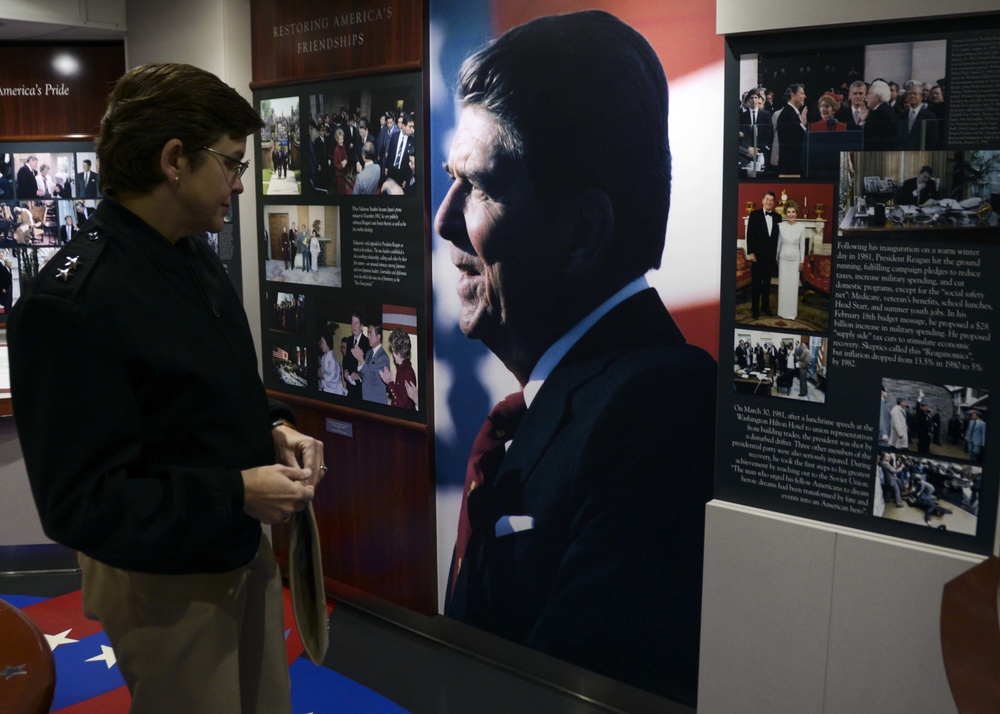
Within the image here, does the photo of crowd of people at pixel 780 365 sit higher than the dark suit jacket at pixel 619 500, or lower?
higher

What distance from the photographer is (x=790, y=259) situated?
2.38 meters

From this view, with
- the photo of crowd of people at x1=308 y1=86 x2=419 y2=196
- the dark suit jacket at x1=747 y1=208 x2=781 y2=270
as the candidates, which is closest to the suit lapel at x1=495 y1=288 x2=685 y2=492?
the dark suit jacket at x1=747 y1=208 x2=781 y2=270

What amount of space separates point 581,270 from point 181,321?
1614mm

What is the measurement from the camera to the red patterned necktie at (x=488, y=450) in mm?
3287

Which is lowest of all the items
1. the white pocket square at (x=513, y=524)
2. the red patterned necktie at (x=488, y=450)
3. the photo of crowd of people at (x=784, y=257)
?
the white pocket square at (x=513, y=524)

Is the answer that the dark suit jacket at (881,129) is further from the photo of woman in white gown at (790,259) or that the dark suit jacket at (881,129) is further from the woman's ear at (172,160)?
the woman's ear at (172,160)

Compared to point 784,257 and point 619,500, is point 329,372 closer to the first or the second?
point 619,500

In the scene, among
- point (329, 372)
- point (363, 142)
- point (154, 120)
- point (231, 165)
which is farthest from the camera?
point (329, 372)

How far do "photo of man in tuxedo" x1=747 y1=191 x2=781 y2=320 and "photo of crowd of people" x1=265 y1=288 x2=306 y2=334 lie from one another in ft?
7.16

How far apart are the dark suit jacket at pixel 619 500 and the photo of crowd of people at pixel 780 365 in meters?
0.29

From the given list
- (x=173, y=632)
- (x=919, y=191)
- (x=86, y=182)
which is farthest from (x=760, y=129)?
(x=86, y=182)

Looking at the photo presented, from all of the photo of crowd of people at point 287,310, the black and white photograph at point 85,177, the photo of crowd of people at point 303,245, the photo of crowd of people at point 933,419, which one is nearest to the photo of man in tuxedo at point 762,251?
the photo of crowd of people at point 933,419

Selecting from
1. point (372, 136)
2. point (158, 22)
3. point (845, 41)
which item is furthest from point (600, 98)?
point (158, 22)

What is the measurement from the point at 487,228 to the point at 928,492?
1693 mm
